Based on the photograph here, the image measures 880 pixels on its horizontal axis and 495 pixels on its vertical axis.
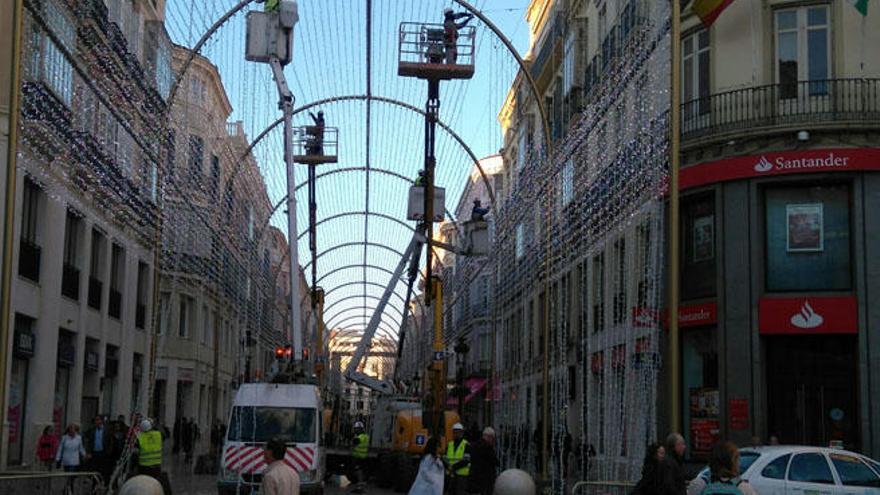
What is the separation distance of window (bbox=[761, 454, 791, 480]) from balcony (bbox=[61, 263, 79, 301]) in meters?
20.9

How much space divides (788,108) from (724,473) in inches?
745

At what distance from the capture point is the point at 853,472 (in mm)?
15555

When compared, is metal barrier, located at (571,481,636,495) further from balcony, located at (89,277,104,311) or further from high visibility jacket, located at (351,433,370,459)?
balcony, located at (89,277,104,311)

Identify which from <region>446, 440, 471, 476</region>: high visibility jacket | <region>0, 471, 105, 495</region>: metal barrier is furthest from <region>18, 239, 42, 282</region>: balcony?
<region>446, 440, 471, 476</region>: high visibility jacket

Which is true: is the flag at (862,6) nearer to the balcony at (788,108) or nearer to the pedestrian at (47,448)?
the balcony at (788,108)

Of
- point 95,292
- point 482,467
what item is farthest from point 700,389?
point 95,292

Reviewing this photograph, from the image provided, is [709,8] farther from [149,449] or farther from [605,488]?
[149,449]

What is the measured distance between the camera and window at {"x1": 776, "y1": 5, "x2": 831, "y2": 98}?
2573 cm

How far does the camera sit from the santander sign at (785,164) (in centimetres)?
2483

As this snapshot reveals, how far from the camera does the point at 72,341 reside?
32.0 metres

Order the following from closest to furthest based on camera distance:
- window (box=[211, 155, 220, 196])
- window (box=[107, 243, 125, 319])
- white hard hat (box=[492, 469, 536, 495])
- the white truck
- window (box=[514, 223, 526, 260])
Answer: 1. white hard hat (box=[492, 469, 536, 495])
2. the white truck
3. window (box=[211, 155, 220, 196])
4. window (box=[107, 243, 125, 319])
5. window (box=[514, 223, 526, 260])

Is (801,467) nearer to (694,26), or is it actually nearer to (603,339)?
(694,26)

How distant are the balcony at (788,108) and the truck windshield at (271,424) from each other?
442 inches

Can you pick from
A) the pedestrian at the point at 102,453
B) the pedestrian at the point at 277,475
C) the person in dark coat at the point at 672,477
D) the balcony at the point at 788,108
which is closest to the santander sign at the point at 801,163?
the balcony at the point at 788,108
